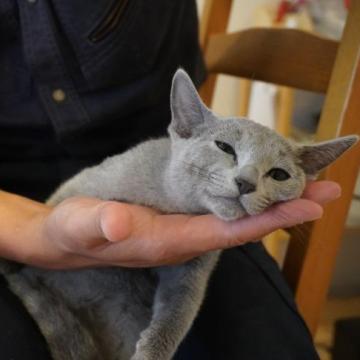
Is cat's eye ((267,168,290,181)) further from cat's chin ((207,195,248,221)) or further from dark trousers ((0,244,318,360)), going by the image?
dark trousers ((0,244,318,360))

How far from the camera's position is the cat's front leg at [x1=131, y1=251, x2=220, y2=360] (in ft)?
2.07

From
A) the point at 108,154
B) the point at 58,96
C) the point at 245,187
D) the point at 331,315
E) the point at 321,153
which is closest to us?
the point at 245,187

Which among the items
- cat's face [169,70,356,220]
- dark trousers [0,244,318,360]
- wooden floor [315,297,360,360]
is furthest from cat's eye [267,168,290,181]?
wooden floor [315,297,360,360]

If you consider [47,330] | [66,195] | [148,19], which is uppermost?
[148,19]

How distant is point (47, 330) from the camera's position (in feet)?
2.12

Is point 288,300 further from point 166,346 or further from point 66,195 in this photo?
point 66,195

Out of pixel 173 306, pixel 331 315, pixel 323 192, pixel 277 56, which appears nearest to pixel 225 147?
pixel 323 192

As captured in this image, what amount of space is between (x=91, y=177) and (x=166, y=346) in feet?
0.92

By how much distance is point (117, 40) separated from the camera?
80cm

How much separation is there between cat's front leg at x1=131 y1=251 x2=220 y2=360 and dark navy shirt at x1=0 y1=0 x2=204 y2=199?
0.29 metres

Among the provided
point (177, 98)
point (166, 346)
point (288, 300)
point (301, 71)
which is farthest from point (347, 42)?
point (166, 346)

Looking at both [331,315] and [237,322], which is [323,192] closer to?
[237,322]

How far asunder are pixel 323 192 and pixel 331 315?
3.51 feet

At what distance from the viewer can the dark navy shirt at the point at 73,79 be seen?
0.76m
